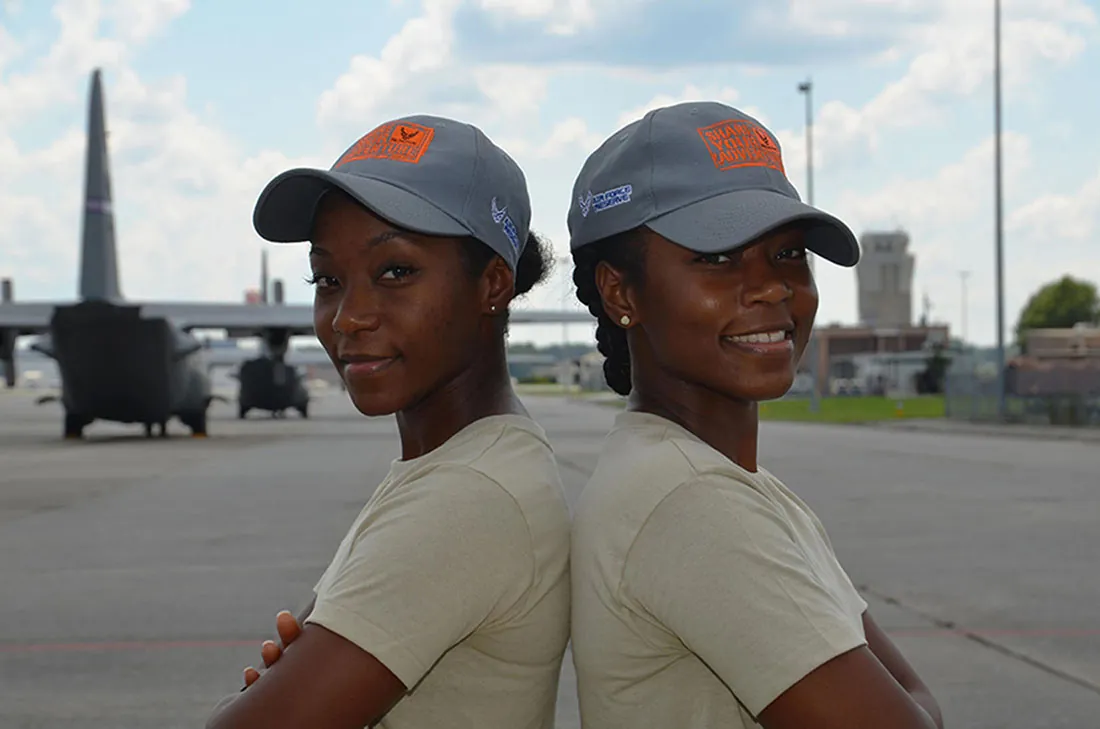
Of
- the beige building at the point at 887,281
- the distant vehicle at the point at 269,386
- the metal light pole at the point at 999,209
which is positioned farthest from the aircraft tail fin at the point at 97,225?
the beige building at the point at 887,281

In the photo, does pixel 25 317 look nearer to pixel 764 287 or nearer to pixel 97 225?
pixel 97 225

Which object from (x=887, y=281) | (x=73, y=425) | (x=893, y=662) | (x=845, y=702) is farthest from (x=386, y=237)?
(x=887, y=281)

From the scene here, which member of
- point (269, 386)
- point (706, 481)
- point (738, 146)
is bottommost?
point (269, 386)

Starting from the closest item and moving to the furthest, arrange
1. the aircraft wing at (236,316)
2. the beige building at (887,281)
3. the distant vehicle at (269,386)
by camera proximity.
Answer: the aircraft wing at (236,316) → the distant vehicle at (269,386) → the beige building at (887,281)

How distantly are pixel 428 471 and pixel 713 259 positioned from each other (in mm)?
506

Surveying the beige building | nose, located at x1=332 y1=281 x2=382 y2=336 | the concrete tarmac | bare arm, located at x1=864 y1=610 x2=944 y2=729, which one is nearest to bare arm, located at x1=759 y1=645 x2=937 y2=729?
bare arm, located at x1=864 y1=610 x2=944 y2=729

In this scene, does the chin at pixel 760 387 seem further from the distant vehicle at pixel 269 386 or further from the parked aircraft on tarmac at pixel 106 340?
the distant vehicle at pixel 269 386

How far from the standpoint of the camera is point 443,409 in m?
1.86

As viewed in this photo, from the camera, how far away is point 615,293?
1.82 metres

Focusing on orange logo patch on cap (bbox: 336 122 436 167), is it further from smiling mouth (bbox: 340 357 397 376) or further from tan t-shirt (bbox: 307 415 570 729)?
tan t-shirt (bbox: 307 415 570 729)

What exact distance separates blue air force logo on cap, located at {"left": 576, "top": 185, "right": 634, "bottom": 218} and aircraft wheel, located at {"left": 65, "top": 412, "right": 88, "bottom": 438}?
24.6 metres

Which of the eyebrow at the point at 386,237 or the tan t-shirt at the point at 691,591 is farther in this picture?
the eyebrow at the point at 386,237

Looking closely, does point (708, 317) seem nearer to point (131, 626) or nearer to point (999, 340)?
point (131, 626)

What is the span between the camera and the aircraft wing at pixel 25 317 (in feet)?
93.3
